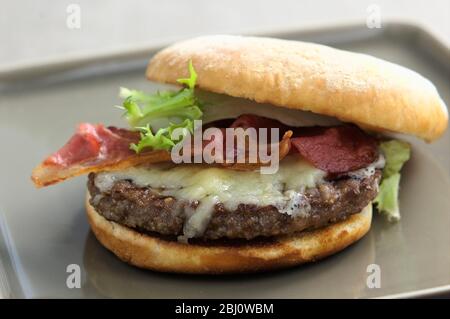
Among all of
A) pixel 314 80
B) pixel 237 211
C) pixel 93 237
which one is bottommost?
pixel 93 237

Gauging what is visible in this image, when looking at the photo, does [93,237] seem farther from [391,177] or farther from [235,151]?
[391,177]

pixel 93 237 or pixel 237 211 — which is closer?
pixel 237 211

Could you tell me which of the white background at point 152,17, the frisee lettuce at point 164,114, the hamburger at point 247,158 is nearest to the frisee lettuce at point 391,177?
the hamburger at point 247,158

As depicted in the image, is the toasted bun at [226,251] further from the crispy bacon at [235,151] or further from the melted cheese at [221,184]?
the crispy bacon at [235,151]

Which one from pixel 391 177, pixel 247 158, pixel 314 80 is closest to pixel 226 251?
pixel 247 158

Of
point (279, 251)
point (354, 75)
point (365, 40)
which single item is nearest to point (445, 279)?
point (279, 251)

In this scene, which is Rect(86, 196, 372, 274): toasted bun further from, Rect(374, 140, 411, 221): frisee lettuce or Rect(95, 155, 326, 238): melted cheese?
Rect(374, 140, 411, 221): frisee lettuce

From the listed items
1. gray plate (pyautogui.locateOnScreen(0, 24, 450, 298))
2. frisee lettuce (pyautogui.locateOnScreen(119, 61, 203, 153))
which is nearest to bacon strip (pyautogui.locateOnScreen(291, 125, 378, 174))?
gray plate (pyautogui.locateOnScreen(0, 24, 450, 298))
